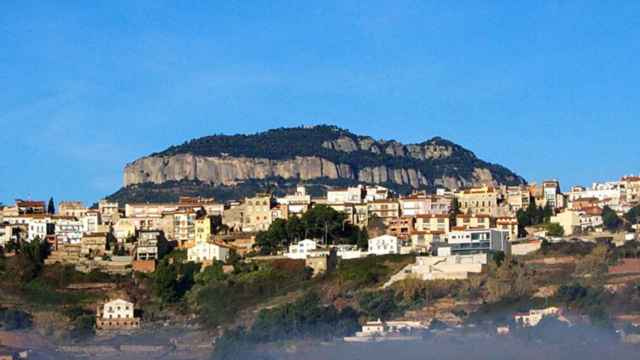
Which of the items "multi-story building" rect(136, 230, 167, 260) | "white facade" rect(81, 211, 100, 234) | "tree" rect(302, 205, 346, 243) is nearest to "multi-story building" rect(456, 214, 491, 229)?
"tree" rect(302, 205, 346, 243)

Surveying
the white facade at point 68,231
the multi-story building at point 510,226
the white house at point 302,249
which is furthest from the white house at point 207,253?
the multi-story building at point 510,226

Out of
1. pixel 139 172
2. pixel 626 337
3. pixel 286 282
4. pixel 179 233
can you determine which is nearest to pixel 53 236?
pixel 179 233

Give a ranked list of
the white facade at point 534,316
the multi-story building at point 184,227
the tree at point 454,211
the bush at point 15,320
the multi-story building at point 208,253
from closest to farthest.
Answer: the white facade at point 534,316
the bush at point 15,320
the multi-story building at point 208,253
the tree at point 454,211
the multi-story building at point 184,227

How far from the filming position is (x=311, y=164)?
119 m

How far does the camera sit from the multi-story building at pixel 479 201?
76.1 metres

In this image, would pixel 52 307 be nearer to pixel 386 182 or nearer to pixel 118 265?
pixel 118 265

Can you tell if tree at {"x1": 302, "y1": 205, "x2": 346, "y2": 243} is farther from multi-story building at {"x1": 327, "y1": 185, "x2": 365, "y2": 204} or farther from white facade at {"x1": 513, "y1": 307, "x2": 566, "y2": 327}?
white facade at {"x1": 513, "y1": 307, "x2": 566, "y2": 327}

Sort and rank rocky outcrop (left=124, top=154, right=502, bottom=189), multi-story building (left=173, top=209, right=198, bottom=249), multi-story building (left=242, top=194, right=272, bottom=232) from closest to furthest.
→ multi-story building (left=173, top=209, right=198, bottom=249), multi-story building (left=242, top=194, right=272, bottom=232), rocky outcrop (left=124, top=154, right=502, bottom=189)

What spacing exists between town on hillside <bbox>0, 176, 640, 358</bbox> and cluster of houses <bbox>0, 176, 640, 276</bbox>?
0.27ft

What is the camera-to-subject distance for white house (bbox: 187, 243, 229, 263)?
228ft

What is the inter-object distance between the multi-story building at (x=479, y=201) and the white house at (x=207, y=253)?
1176 cm

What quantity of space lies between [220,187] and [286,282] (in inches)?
1826

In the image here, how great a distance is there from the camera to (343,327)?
5881 centimetres

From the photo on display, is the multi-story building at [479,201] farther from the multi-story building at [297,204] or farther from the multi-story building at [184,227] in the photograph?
the multi-story building at [184,227]
